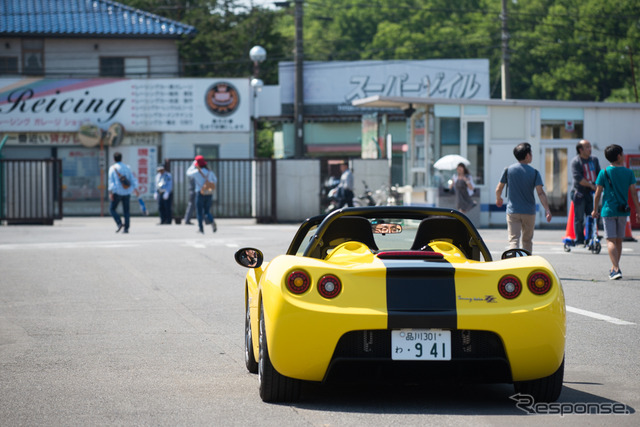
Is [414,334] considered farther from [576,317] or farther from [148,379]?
[576,317]

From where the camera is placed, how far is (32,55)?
43.5 meters

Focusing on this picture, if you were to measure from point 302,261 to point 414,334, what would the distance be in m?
0.71

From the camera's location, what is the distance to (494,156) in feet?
92.0

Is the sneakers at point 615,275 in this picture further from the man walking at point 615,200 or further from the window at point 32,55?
the window at point 32,55

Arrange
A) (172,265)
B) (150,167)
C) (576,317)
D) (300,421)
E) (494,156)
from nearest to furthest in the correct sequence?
(300,421)
(576,317)
(172,265)
(494,156)
(150,167)

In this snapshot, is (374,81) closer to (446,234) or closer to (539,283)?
(446,234)

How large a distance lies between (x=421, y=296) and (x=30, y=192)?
27386mm

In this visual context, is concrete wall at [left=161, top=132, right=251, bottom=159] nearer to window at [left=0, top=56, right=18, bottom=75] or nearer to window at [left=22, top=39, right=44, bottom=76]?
window at [left=22, top=39, right=44, bottom=76]

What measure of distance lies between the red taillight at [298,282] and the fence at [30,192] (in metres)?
26.2

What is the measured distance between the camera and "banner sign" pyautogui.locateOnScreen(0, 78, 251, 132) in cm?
3969

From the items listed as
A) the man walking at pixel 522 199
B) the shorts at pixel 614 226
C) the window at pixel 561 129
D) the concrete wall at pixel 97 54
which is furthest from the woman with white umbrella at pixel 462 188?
the concrete wall at pixel 97 54

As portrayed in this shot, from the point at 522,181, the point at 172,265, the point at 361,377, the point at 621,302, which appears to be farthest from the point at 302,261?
the point at 172,265

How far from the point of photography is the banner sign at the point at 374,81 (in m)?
45.6

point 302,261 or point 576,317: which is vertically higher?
point 302,261
